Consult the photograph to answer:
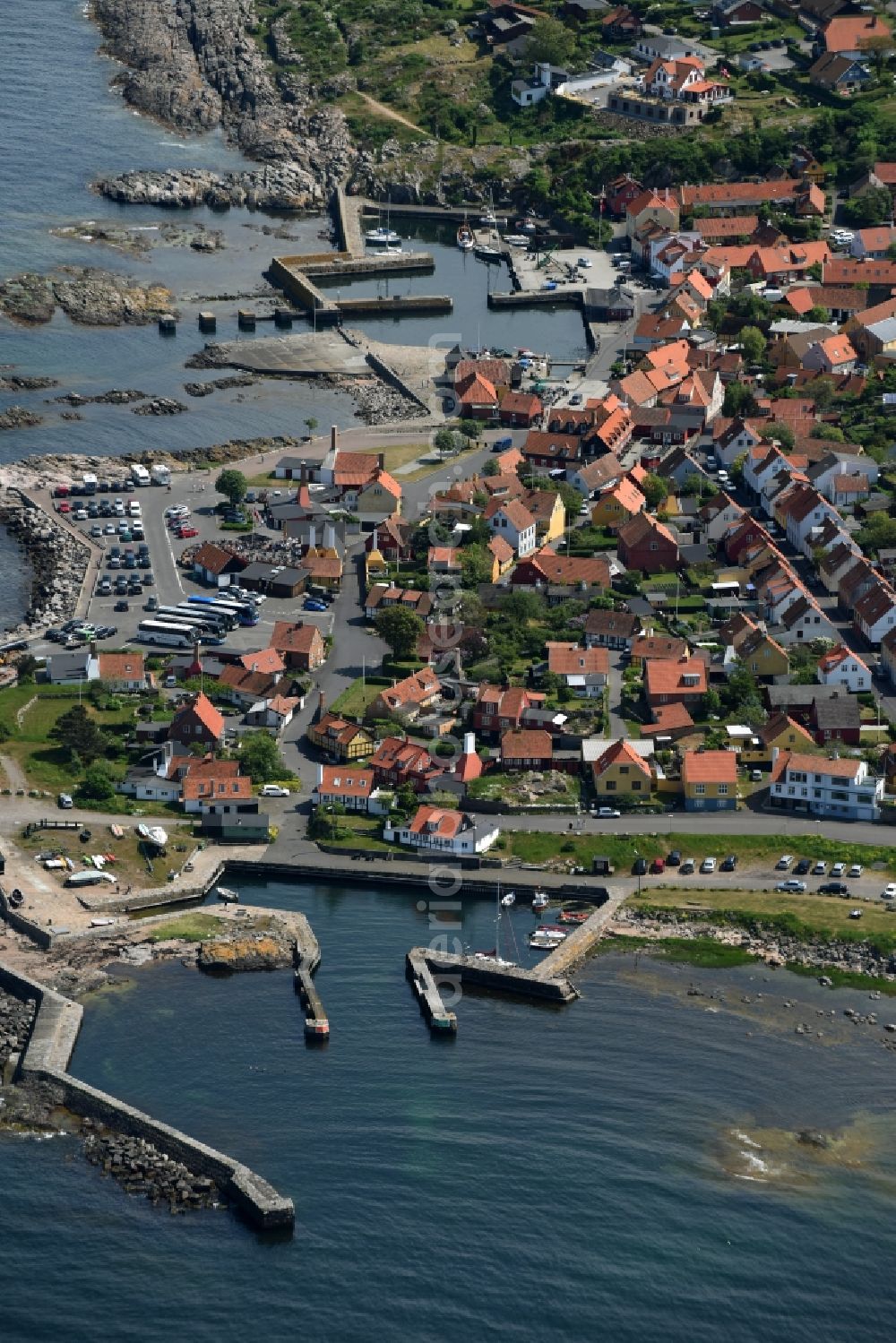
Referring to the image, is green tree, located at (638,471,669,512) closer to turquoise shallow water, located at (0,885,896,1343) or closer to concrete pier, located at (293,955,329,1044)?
turquoise shallow water, located at (0,885,896,1343)

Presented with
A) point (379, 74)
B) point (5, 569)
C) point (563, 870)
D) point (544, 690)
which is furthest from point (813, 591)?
point (379, 74)

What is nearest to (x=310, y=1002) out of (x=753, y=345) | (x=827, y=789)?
(x=827, y=789)

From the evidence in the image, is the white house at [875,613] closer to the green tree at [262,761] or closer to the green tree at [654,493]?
the green tree at [654,493]

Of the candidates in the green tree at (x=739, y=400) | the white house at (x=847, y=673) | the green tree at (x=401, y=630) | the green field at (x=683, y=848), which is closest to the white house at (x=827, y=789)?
the green field at (x=683, y=848)

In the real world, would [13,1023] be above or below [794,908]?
below

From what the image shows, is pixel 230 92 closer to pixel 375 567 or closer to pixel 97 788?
pixel 375 567

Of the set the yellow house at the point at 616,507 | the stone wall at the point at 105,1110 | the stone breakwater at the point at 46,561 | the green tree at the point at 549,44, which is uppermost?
the green tree at the point at 549,44

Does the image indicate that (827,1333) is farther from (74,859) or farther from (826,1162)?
(74,859)
